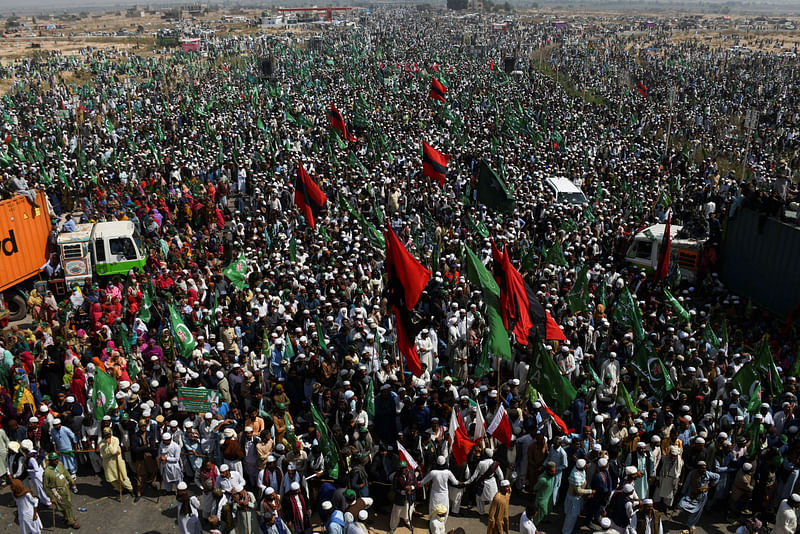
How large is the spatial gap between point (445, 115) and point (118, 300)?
19.8m

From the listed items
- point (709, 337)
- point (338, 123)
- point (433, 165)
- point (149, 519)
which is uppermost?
point (338, 123)

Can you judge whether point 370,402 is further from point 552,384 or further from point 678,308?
point 678,308

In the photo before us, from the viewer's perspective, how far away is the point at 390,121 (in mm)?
31000

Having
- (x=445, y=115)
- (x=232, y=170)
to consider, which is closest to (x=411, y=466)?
(x=232, y=170)

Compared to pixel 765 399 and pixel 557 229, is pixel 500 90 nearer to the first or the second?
pixel 557 229

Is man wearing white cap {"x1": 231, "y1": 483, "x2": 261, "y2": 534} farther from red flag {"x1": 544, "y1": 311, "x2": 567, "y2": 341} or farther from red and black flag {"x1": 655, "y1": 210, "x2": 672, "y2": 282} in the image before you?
red and black flag {"x1": 655, "y1": 210, "x2": 672, "y2": 282}

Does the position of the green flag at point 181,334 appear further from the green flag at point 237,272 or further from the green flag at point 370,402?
the green flag at point 370,402

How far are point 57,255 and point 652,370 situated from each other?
40.8ft

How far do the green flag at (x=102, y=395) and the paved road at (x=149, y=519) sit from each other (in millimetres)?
1141

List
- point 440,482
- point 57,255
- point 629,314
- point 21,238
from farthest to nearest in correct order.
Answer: point 57,255 → point 21,238 → point 629,314 → point 440,482

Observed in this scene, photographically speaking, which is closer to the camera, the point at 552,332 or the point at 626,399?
the point at 626,399

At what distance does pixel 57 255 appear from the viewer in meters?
15.2

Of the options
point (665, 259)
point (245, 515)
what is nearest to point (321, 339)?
point (245, 515)

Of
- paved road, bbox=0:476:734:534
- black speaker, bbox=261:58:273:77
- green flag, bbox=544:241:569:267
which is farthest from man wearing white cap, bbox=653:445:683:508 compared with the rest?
black speaker, bbox=261:58:273:77
